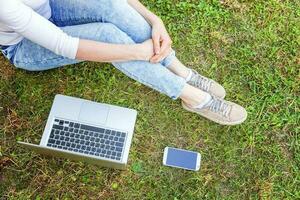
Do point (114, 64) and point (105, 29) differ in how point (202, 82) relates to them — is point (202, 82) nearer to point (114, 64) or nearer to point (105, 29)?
point (114, 64)

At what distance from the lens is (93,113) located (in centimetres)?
280

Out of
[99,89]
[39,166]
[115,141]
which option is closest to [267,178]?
[115,141]

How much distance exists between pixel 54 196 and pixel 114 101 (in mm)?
716

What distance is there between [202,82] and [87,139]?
830 mm

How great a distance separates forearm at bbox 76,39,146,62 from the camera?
2.36 m

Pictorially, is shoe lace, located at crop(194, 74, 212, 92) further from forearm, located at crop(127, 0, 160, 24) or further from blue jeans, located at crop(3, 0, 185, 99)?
forearm, located at crop(127, 0, 160, 24)

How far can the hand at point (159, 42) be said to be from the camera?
2.55 metres

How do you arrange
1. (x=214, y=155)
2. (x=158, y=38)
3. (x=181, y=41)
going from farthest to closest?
(x=181, y=41), (x=214, y=155), (x=158, y=38)

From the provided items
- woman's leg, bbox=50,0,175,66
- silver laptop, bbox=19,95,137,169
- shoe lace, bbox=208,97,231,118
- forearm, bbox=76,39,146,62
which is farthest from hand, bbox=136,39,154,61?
shoe lace, bbox=208,97,231,118

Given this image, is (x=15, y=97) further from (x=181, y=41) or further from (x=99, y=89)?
(x=181, y=41)

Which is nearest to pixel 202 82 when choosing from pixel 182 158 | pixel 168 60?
pixel 168 60

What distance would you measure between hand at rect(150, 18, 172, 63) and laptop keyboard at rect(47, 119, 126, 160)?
1.73 feet

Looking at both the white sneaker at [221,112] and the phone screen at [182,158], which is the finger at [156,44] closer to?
the white sneaker at [221,112]

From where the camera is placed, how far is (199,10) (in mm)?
3301
